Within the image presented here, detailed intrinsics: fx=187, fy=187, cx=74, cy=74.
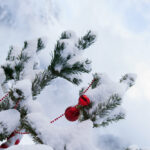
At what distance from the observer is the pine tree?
52.5 inches

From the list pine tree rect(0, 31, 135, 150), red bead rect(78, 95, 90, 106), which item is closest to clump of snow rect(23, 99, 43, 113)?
pine tree rect(0, 31, 135, 150)

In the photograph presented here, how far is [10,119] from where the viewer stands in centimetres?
154

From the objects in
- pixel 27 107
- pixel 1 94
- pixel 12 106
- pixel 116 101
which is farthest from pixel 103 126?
pixel 1 94

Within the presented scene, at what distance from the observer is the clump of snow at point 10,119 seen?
1.52 m

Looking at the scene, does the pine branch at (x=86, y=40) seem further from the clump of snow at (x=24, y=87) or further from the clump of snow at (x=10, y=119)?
the clump of snow at (x=10, y=119)

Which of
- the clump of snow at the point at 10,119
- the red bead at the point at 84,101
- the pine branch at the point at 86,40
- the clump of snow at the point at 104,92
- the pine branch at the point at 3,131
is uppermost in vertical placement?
the pine branch at the point at 86,40

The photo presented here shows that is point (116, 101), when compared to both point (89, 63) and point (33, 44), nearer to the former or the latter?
point (89, 63)

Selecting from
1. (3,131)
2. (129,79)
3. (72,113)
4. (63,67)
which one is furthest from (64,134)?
(129,79)

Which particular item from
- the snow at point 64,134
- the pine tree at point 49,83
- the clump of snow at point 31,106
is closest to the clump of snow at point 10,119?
the pine tree at point 49,83

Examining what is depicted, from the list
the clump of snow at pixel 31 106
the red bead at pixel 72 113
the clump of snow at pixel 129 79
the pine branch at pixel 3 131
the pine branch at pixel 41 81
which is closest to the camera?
the pine branch at pixel 3 131

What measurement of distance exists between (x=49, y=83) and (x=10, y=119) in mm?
714

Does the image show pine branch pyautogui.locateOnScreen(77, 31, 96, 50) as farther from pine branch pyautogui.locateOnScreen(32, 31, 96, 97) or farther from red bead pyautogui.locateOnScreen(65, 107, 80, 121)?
red bead pyautogui.locateOnScreen(65, 107, 80, 121)

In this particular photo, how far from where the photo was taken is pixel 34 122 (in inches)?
52.6

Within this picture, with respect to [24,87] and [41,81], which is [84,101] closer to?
[24,87]
